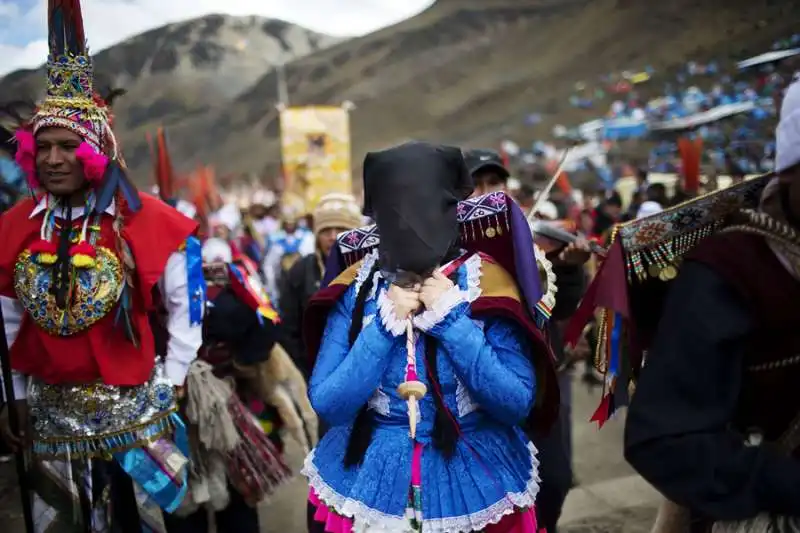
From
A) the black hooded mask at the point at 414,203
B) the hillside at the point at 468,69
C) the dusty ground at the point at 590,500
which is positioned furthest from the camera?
the hillside at the point at 468,69

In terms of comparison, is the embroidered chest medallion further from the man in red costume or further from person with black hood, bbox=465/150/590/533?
person with black hood, bbox=465/150/590/533

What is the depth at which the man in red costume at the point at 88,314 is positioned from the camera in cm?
276

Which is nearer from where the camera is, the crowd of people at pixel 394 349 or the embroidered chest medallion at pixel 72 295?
the crowd of people at pixel 394 349

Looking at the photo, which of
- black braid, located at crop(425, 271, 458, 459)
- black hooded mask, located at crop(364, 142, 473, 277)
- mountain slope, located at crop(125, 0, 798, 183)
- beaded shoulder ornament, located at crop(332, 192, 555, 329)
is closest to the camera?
black hooded mask, located at crop(364, 142, 473, 277)

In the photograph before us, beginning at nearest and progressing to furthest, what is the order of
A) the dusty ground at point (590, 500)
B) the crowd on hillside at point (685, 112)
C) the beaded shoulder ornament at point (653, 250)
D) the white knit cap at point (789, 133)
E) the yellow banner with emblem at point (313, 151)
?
the white knit cap at point (789, 133) < the beaded shoulder ornament at point (653, 250) < the dusty ground at point (590, 500) < the crowd on hillside at point (685, 112) < the yellow banner with emblem at point (313, 151)

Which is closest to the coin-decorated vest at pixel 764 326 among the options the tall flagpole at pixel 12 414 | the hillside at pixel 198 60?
the tall flagpole at pixel 12 414

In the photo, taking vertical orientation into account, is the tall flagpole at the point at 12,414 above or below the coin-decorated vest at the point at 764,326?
below

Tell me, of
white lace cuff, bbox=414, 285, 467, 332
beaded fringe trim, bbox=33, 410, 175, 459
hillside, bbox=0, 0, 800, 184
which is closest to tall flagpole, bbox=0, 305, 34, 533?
beaded fringe trim, bbox=33, 410, 175, 459

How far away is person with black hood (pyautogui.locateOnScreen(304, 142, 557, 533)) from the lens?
5.96ft

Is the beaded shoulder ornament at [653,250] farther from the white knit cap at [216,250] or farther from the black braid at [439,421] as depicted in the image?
the white knit cap at [216,250]

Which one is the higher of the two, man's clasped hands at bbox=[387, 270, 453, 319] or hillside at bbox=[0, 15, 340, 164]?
hillside at bbox=[0, 15, 340, 164]

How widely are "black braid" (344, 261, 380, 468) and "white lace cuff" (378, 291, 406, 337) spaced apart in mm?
130

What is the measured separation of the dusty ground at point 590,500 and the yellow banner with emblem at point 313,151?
16.6 metres

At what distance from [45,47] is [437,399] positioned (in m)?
2.32
